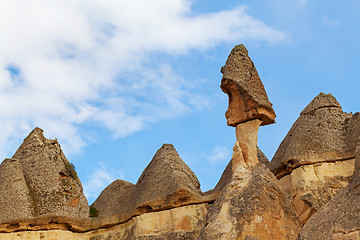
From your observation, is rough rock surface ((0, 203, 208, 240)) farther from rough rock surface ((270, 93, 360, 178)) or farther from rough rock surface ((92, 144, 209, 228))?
rough rock surface ((270, 93, 360, 178))

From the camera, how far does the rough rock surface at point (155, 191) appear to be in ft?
41.8

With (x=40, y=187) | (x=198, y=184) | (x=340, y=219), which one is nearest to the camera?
(x=340, y=219)

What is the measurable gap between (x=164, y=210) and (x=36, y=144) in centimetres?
364

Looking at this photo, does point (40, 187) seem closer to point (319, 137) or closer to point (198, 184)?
point (198, 184)

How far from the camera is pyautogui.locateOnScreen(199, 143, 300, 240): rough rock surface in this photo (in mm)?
9414

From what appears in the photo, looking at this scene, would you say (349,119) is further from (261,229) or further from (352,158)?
(261,229)

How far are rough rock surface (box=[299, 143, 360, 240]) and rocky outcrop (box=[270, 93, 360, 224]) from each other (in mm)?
5126

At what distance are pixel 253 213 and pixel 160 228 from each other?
3490mm

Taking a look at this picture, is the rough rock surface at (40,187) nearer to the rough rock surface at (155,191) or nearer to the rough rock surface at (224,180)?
the rough rock surface at (155,191)

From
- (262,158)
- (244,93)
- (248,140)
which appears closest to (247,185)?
(248,140)

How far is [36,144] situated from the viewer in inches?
571

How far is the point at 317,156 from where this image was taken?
12.7 m

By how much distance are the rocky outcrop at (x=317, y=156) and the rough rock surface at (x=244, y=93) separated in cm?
147

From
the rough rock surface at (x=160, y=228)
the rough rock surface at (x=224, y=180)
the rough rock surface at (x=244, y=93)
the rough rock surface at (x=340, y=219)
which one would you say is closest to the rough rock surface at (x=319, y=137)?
the rough rock surface at (x=224, y=180)
